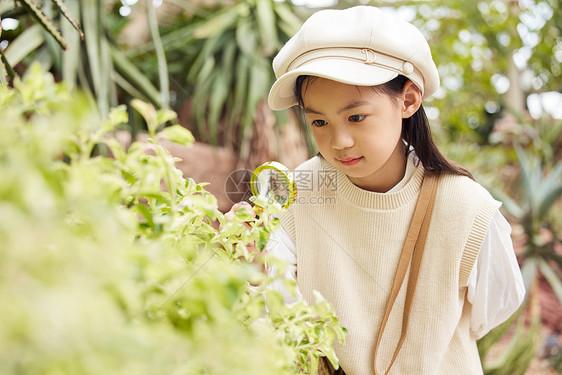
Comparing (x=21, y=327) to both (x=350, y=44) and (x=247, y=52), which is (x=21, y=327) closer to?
(x=350, y=44)

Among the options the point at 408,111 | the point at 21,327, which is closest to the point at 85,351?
the point at 21,327

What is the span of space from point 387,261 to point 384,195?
139 mm

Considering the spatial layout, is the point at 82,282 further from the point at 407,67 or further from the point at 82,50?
the point at 82,50

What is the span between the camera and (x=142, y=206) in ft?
1.15

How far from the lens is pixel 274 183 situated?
842 mm

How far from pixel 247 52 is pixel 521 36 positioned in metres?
4.42

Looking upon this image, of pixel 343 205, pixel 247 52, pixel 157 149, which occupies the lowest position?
pixel 343 205

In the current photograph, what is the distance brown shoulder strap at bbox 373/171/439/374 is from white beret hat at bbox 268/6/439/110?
9.9 inches

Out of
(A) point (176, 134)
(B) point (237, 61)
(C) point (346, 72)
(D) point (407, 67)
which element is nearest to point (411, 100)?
(D) point (407, 67)

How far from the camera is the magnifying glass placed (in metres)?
0.78

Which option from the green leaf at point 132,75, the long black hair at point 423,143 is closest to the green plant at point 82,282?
the long black hair at point 423,143

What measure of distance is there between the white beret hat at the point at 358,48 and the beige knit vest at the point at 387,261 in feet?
0.90

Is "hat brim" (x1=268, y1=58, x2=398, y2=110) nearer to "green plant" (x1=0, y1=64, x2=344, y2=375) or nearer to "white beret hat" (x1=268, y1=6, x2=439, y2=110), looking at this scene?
"white beret hat" (x1=268, y1=6, x2=439, y2=110)

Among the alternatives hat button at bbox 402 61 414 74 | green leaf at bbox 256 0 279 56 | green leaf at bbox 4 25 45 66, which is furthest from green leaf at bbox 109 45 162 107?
hat button at bbox 402 61 414 74
